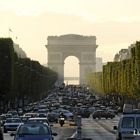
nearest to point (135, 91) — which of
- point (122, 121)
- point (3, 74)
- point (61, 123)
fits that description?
point (3, 74)

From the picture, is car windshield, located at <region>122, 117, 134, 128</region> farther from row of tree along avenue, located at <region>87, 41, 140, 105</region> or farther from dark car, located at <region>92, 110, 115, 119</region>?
row of tree along avenue, located at <region>87, 41, 140, 105</region>

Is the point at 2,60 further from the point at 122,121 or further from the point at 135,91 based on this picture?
the point at 122,121

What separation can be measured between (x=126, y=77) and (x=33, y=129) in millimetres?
99453

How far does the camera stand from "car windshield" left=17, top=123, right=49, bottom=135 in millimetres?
36219

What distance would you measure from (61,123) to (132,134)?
41.6 m

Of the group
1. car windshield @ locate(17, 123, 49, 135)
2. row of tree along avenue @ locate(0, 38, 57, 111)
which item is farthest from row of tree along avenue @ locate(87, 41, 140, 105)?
car windshield @ locate(17, 123, 49, 135)

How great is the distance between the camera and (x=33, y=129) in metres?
36.6

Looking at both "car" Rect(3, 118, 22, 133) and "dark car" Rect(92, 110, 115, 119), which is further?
"dark car" Rect(92, 110, 115, 119)

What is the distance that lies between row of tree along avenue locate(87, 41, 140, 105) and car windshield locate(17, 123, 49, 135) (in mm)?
75673

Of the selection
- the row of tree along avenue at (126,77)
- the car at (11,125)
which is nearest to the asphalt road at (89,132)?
the car at (11,125)

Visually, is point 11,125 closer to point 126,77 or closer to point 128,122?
point 128,122

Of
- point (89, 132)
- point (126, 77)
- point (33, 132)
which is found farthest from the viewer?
point (126, 77)

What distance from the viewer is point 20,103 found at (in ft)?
511

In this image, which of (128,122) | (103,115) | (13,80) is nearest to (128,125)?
(128,122)
